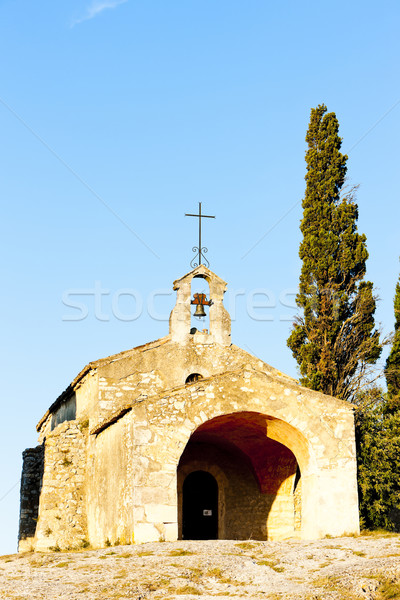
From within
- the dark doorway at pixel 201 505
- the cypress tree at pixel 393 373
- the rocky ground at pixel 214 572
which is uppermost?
the cypress tree at pixel 393 373

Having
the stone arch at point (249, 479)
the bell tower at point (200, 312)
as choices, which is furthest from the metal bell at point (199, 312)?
the stone arch at point (249, 479)

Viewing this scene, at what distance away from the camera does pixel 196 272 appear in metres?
20.9

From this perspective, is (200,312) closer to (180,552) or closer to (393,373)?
(393,373)

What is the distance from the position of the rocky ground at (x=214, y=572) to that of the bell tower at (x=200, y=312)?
7088 millimetres

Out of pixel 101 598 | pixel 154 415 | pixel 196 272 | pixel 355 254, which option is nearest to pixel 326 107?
pixel 355 254

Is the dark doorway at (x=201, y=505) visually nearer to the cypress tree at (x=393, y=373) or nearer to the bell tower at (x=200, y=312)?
the bell tower at (x=200, y=312)

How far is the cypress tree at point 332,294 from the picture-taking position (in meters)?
22.9

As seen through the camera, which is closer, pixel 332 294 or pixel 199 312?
pixel 199 312

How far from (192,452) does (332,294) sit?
20.7ft

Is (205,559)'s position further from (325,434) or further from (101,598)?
(325,434)

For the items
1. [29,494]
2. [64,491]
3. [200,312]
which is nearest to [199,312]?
[200,312]

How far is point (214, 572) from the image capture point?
12320 mm

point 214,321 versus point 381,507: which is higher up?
point 214,321

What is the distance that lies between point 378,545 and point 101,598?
18.4 ft
